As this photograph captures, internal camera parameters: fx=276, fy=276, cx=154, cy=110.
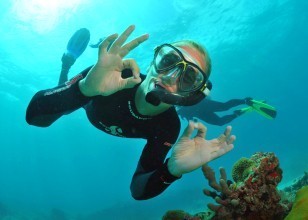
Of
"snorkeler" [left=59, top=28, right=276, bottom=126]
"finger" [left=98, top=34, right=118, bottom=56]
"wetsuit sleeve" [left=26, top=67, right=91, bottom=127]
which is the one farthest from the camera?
"snorkeler" [left=59, top=28, right=276, bottom=126]

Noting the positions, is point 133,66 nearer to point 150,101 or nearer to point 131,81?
point 131,81

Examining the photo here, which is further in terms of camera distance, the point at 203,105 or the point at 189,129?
the point at 203,105

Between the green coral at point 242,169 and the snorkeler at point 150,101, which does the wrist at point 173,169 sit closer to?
the snorkeler at point 150,101

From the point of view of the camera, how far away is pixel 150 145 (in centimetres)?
484

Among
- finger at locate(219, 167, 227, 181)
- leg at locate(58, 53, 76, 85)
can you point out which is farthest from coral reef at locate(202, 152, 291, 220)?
leg at locate(58, 53, 76, 85)

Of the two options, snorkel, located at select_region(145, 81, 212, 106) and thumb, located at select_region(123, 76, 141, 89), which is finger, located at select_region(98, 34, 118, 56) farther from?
snorkel, located at select_region(145, 81, 212, 106)

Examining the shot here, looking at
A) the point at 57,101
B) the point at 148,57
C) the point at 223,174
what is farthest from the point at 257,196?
the point at 148,57

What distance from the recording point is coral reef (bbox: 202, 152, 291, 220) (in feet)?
11.5

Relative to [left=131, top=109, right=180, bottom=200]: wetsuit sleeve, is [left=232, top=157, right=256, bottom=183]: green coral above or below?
below

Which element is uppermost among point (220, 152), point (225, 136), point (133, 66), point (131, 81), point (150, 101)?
point (133, 66)

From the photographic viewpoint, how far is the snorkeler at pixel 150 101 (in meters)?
3.54

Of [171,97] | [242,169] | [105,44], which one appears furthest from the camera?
[242,169]

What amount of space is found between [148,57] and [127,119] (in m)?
28.2

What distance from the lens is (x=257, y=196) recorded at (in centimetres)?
350
